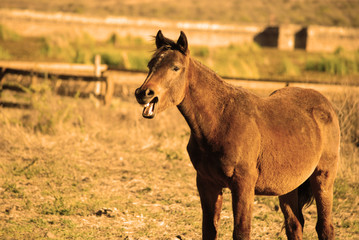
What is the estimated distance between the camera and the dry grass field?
575 cm

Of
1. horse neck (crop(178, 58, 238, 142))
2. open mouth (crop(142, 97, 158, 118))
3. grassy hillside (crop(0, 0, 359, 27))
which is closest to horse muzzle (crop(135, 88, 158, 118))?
open mouth (crop(142, 97, 158, 118))

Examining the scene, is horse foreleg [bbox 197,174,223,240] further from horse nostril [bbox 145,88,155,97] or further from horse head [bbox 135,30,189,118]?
horse nostril [bbox 145,88,155,97]

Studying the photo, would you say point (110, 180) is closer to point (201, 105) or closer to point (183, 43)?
point (201, 105)

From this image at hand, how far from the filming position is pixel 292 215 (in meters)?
5.00

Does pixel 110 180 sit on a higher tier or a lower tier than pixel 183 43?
lower

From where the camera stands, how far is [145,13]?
6094cm

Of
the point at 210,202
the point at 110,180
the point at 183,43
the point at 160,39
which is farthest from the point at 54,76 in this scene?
the point at 183,43

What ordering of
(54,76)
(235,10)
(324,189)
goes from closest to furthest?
(324,189) → (54,76) → (235,10)

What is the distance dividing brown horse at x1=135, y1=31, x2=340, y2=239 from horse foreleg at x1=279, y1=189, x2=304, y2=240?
32 centimetres

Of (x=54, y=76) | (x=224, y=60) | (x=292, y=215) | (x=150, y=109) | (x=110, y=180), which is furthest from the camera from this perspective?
(x=224, y=60)

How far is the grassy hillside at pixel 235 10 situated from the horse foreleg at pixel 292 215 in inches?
2135

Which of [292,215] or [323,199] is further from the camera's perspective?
[292,215]

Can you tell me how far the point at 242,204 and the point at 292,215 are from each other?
4.28 ft

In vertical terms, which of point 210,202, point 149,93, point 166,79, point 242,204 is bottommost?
point 210,202
